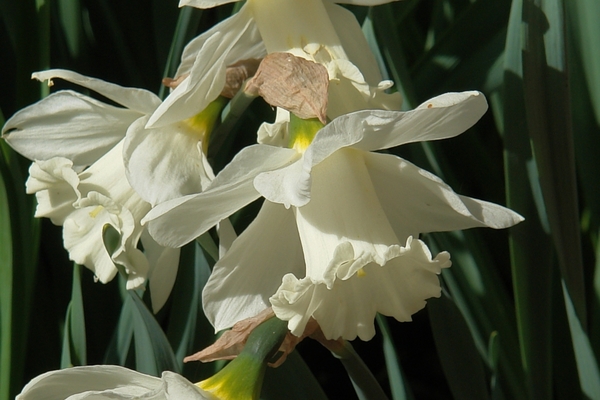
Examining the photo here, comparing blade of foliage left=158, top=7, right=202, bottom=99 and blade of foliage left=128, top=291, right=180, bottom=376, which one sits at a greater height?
blade of foliage left=158, top=7, right=202, bottom=99

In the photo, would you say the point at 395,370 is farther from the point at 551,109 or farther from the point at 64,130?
the point at 64,130

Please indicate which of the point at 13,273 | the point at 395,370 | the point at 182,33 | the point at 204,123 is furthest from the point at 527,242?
the point at 13,273

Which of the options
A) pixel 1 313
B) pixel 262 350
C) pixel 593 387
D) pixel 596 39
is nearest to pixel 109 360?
pixel 1 313

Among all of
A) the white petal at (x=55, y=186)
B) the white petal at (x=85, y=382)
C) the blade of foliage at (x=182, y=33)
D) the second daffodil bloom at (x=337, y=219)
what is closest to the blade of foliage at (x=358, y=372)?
the second daffodil bloom at (x=337, y=219)

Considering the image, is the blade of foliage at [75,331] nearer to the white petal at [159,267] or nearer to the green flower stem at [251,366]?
the white petal at [159,267]

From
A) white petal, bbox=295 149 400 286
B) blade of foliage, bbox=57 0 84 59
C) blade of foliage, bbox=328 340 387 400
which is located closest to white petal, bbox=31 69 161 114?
white petal, bbox=295 149 400 286

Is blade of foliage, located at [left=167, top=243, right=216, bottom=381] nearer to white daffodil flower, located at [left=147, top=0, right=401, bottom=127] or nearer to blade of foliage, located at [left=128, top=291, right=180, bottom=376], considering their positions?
blade of foliage, located at [left=128, top=291, right=180, bottom=376]

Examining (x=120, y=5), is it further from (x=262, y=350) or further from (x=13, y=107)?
(x=262, y=350)
